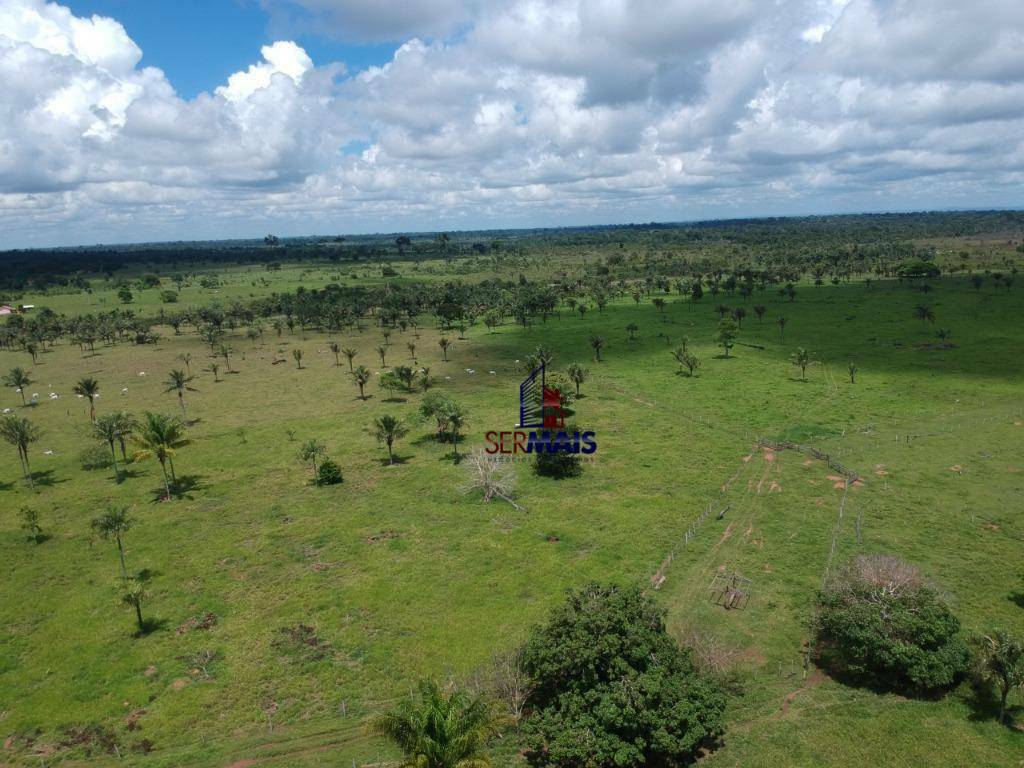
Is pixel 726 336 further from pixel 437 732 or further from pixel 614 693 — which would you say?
pixel 437 732

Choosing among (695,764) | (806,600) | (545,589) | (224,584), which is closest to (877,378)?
(806,600)

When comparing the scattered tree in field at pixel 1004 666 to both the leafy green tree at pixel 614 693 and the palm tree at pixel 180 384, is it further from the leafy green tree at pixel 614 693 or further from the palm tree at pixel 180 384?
the palm tree at pixel 180 384

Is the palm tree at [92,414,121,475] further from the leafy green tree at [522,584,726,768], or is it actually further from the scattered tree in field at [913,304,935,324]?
the scattered tree in field at [913,304,935,324]

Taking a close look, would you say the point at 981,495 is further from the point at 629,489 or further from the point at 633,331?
the point at 633,331

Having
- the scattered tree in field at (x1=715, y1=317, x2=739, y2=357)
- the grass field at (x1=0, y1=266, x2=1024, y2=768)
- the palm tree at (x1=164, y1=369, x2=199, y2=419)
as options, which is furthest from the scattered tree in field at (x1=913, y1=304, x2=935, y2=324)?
the palm tree at (x1=164, y1=369, x2=199, y2=419)

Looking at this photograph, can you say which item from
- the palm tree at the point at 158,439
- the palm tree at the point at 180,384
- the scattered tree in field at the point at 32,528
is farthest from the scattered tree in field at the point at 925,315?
the scattered tree in field at the point at 32,528
